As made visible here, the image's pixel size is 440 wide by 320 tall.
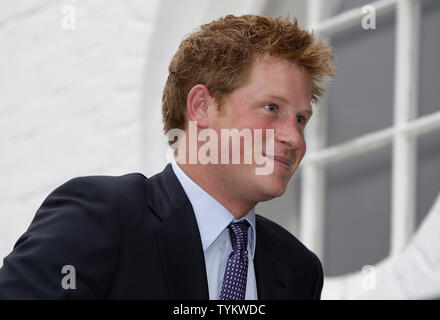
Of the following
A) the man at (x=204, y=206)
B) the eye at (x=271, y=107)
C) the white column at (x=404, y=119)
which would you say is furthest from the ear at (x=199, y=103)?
the white column at (x=404, y=119)

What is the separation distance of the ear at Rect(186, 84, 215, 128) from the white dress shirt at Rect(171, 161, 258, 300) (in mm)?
98

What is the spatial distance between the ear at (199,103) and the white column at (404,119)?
48.6 inches

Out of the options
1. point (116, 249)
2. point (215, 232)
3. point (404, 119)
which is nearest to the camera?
point (116, 249)

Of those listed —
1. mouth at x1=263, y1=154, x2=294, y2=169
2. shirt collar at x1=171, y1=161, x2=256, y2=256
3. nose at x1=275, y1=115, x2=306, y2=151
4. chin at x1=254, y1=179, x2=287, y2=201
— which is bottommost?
shirt collar at x1=171, y1=161, x2=256, y2=256

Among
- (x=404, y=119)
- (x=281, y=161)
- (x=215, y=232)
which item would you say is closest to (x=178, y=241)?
(x=215, y=232)

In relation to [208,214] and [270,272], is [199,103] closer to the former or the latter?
[208,214]

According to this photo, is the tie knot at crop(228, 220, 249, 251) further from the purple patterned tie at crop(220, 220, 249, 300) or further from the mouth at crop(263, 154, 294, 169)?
the mouth at crop(263, 154, 294, 169)

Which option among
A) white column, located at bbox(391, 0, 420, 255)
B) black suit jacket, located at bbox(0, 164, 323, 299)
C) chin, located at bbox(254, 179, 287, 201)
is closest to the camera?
black suit jacket, located at bbox(0, 164, 323, 299)

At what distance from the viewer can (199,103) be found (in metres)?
1.42

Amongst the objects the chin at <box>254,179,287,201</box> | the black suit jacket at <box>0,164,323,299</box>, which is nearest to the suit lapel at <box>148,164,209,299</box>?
the black suit jacket at <box>0,164,323,299</box>

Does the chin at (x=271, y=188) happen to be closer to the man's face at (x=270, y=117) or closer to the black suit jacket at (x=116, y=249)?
the man's face at (x=270, y=117)

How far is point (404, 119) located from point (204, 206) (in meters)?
1.36

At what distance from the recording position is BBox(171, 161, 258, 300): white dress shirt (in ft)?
4.44

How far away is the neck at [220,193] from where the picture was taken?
4.54 feet
